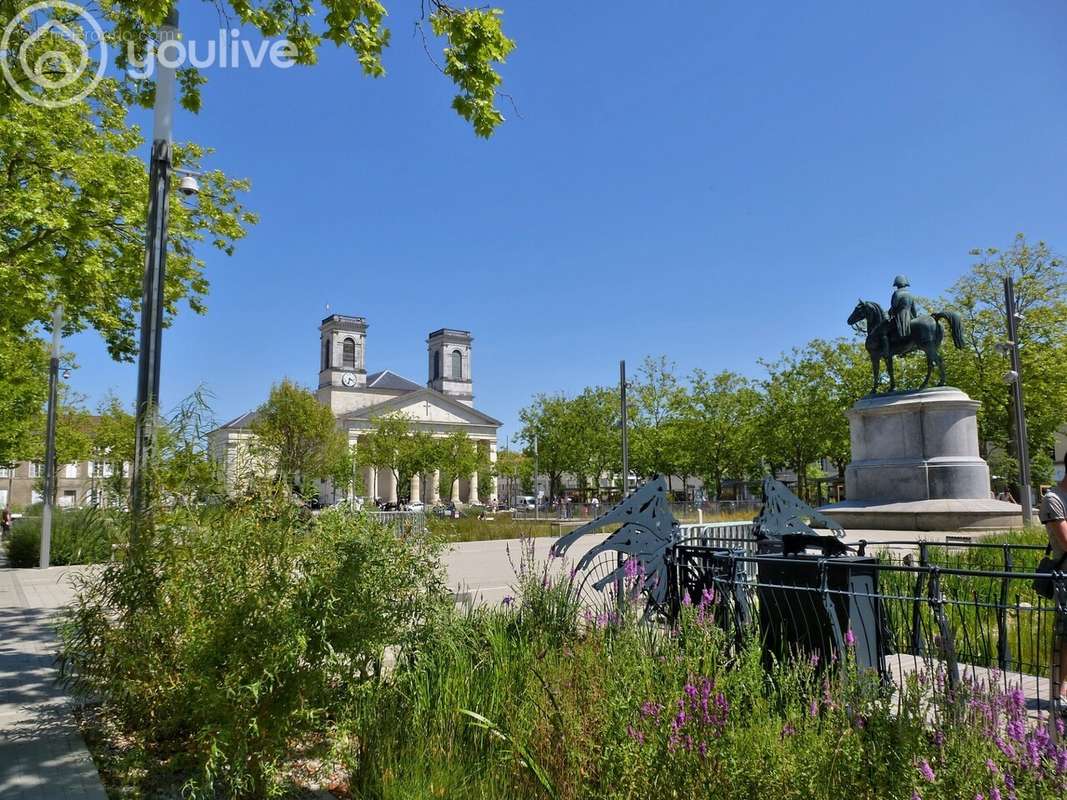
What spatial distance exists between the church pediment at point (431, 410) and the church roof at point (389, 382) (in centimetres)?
736

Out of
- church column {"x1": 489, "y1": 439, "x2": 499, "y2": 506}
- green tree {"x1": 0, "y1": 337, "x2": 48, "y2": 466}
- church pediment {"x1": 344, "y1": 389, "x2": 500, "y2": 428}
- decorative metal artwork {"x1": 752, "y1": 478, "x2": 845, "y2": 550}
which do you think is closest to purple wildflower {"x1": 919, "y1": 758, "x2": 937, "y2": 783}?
decorative metal artwork {"x1": 752, "y1": 478, "x2": 845, "y2": 550}

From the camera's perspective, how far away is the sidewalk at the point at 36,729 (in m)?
3.98

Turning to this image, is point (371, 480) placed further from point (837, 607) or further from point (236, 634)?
point (236, 634)

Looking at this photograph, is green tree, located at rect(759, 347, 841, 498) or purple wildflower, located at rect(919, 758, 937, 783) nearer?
purple wildflower, located at rect(919, 758, 937, 783)

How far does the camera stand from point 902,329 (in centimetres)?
1889

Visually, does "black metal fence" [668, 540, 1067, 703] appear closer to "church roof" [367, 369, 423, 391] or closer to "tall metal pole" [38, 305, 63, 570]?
"tall metal pole" [38, 305, 63, 570]

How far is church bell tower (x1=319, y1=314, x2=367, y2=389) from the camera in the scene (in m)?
102

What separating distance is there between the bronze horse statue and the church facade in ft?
221

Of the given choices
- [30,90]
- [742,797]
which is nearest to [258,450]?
[742,797]

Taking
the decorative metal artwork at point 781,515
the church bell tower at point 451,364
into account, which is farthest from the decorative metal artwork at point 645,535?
the church bell tower at point 451,364

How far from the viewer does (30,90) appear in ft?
36.6

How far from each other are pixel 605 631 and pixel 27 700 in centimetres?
470

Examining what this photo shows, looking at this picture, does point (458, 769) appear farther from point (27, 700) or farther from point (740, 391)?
point (740, 391)

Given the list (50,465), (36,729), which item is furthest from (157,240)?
(50,465)
